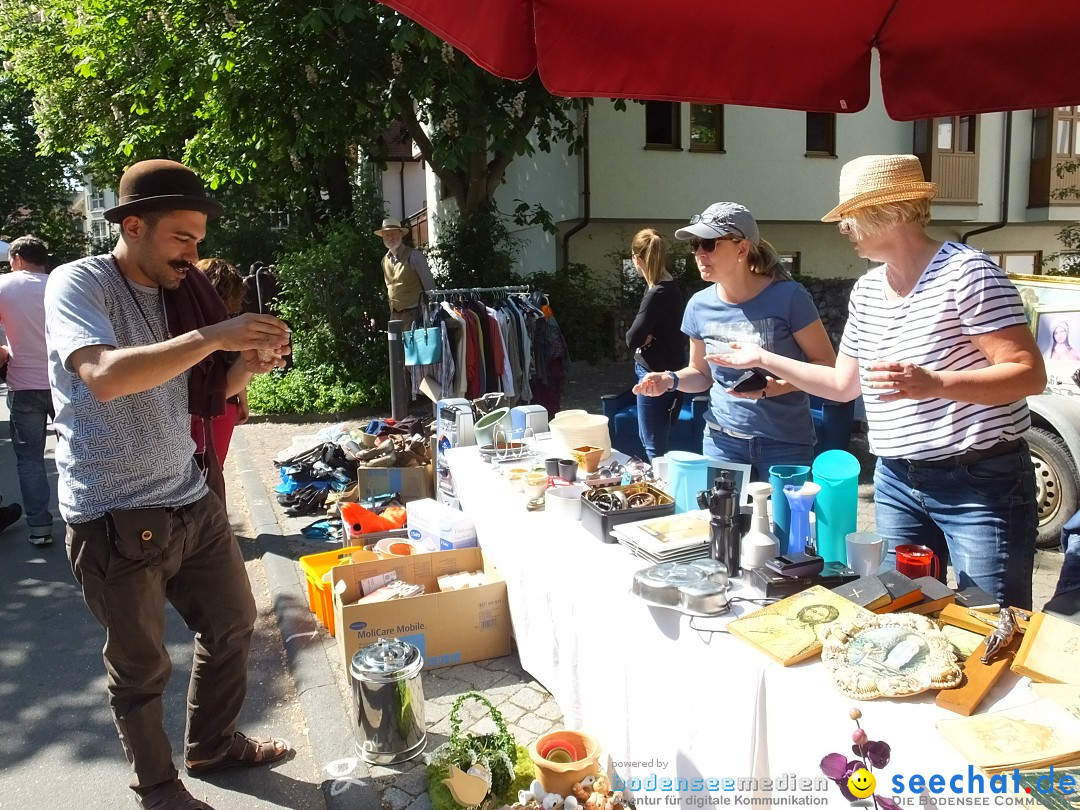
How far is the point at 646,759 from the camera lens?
2.42m

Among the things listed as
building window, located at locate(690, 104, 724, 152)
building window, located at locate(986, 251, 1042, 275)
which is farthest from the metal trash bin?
building window, located at locate(986, 251, 1042, 275)

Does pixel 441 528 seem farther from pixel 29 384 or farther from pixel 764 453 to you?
pixel 29 384

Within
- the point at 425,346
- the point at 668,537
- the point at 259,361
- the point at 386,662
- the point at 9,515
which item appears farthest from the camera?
the point at 425,346

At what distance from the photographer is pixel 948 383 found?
226cm

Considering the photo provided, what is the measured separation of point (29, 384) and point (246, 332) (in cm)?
460

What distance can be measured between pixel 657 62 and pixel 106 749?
11.3ft

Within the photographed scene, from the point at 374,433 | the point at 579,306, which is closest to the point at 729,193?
the point at 579,306

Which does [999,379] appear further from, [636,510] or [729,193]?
[729,193]

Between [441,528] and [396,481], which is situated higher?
[441,528]

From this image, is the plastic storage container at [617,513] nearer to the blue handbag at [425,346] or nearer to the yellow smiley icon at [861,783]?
the yellow smiley icon at [861,783]

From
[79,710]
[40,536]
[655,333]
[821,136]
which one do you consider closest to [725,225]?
[655,333]

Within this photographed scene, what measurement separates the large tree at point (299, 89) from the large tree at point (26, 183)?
15602 mm

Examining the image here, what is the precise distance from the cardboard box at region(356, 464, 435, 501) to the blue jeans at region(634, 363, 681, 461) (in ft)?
5.18

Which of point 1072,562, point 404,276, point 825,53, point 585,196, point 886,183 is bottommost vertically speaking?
point 1072,562
